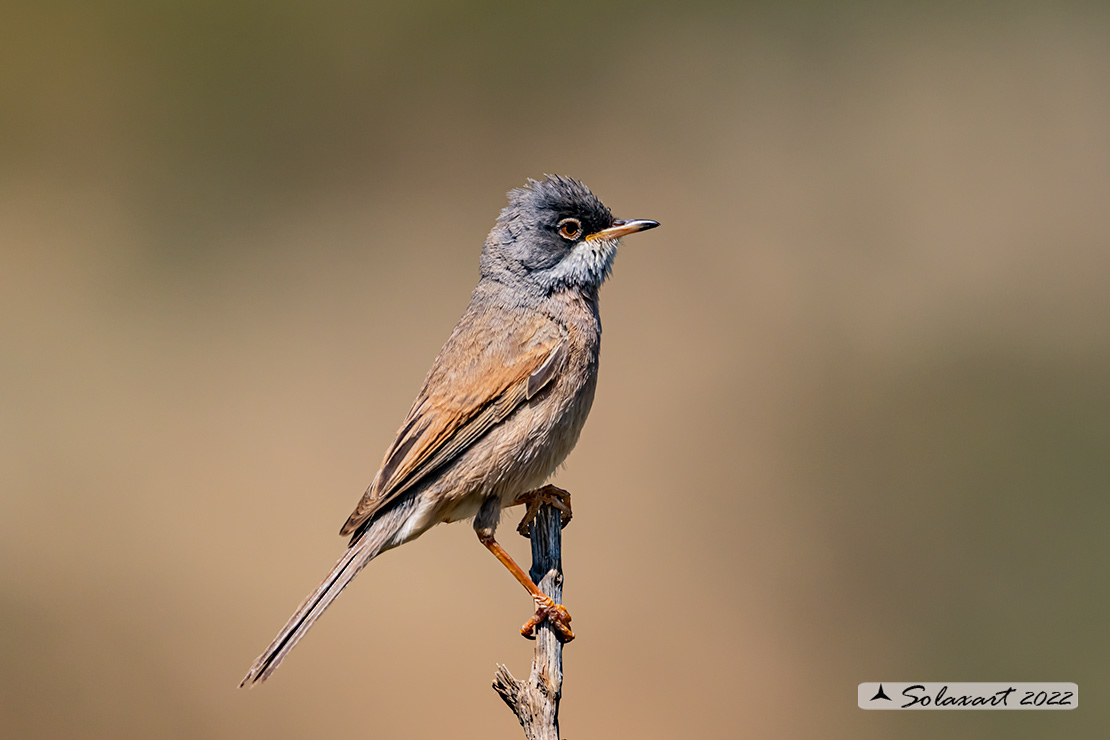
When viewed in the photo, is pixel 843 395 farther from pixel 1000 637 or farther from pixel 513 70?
pixel 513 70

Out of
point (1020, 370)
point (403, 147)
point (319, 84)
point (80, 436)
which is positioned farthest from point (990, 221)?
point (80, 436)

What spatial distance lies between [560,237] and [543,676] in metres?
1.98

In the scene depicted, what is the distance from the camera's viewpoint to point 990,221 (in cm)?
892

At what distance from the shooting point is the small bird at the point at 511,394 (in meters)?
3.73

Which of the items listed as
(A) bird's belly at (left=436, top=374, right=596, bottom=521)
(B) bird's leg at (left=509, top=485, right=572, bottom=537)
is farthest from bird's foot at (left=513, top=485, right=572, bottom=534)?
(A) bird's belly at (left=436, top=374, right=596, bottom=521)

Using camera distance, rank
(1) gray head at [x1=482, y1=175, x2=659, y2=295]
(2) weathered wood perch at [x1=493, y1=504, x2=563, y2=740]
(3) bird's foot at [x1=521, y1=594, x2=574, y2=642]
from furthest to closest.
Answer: (1) gray head at [x1=482, y1=175, x2=659, y2=295] → (3) bird's foot at [x1=521, y1=594, x2=574, y2=642] → (2) weathered wood perch at [x1=493, y1=504, x2=563, y2=740]

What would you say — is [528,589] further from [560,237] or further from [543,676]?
[560,237]

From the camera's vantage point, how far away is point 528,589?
364 centimetres

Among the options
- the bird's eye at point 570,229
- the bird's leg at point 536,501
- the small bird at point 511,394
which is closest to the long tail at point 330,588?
the small bird at point 511,394

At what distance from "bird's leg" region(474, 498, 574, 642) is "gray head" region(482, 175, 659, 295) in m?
1.04

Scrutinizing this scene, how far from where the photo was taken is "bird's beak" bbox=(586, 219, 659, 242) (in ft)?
13.7

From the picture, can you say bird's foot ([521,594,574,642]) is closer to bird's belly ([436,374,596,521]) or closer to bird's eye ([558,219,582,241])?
bird's belly ([436,374,596,521])

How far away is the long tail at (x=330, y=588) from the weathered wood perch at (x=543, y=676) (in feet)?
2.01

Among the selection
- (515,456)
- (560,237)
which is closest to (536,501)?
(515,456)
